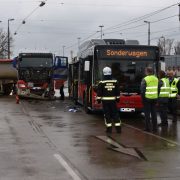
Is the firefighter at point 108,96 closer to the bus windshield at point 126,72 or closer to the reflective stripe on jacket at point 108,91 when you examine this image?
the reflective stripe on jacket at point 108,91

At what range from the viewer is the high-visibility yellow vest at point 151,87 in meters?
15.0

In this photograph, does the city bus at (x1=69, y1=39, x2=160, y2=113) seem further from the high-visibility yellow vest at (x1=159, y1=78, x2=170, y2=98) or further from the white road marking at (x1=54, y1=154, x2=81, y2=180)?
the white road marking at (x1=54, y1=154, x2=81, y2=180)

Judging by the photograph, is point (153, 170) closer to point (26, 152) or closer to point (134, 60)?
point (26, 152)

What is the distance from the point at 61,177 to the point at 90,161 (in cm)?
155

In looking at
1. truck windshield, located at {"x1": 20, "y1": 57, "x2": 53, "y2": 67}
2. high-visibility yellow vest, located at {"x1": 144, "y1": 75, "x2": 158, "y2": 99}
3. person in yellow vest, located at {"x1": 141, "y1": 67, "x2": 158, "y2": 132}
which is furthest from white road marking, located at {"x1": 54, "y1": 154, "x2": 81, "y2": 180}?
truck windshield, located at {"x1": 20, "y1": 57, "x2": 53, "y2": 67}

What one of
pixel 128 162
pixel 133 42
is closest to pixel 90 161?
pixel 128 162

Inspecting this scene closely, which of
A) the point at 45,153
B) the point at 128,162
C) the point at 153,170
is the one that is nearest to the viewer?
the point at 153,170

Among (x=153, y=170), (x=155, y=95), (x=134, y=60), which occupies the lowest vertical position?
(x=153, y=170)

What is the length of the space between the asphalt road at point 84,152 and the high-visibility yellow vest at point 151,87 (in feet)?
3.63

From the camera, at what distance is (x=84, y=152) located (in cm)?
1087

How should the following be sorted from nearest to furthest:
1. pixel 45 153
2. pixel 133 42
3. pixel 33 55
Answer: pixel 45 153, pixel 133 42, pixel 33 55

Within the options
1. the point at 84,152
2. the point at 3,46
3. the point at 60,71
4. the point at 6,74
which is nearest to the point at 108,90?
the point at 84,152

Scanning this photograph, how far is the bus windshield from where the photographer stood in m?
19.4

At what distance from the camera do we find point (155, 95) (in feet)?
49.3
